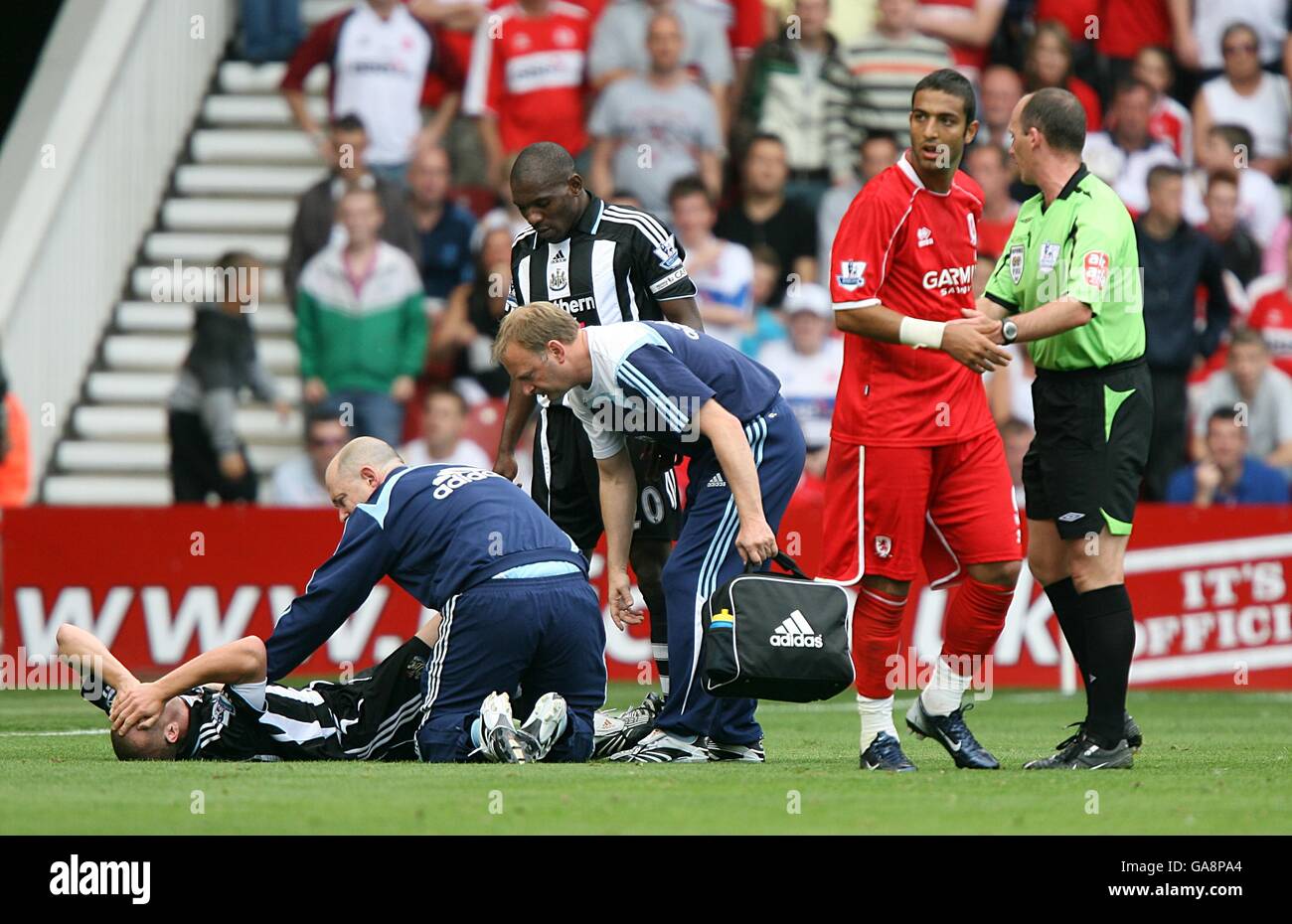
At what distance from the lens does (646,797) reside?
6.80 metres

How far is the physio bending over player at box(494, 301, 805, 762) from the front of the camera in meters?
7.64

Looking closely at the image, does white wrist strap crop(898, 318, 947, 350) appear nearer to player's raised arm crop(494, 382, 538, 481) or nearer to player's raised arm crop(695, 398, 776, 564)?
player's raised arm crop(695, 398, 776, 564)

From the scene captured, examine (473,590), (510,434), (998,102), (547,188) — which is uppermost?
(998,102)

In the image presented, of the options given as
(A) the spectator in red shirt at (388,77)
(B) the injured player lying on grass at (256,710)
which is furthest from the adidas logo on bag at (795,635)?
(A) the spectator in red shirt at (388,77)

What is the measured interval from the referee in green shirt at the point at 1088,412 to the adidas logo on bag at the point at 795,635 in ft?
3.01

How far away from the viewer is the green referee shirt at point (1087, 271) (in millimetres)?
7605

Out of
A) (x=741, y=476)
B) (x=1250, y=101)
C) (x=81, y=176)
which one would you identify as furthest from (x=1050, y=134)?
(x=81, y=176)

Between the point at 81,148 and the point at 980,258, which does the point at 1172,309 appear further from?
the point at 81,148

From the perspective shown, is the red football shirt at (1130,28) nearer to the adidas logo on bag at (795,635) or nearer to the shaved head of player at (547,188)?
the shaved head of player at (547,188)

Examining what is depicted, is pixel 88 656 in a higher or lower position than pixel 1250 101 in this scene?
lower

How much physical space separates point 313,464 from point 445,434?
38.4 inches

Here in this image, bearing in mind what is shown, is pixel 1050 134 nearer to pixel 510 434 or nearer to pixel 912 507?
pixel 912 507

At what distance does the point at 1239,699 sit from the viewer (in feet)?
40.7
